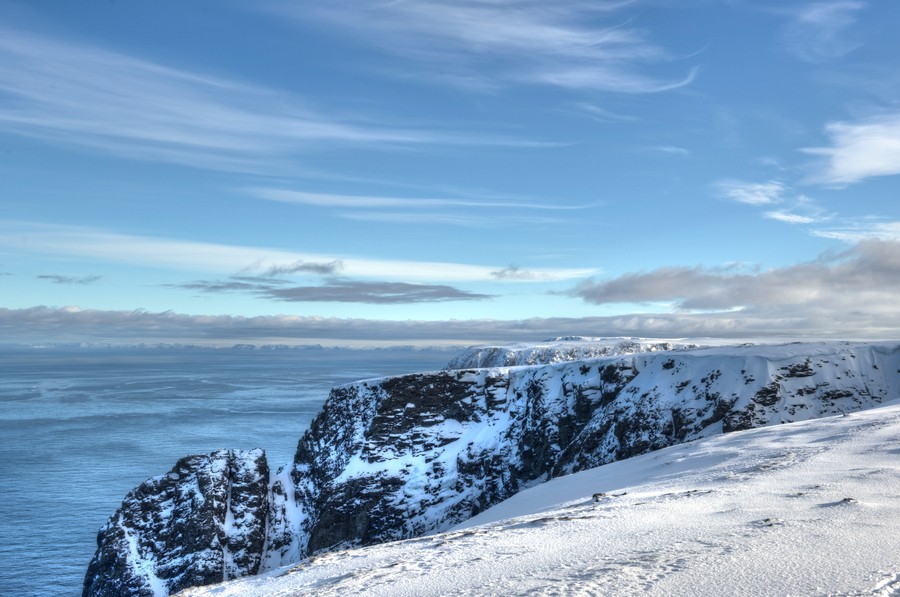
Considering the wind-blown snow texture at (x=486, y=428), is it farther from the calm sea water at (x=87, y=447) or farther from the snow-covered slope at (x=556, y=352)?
the snow-covered slope at (x=556, y=352)

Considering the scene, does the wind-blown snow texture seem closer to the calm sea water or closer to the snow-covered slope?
the calm sea water

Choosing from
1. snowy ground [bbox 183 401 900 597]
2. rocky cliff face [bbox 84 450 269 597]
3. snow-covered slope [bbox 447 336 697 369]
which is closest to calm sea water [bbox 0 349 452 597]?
rocky cliff face [bbox 84 450 269 597]

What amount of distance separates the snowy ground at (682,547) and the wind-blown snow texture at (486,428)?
2983 cm

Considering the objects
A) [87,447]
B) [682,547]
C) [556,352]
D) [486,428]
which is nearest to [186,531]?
[486,428]

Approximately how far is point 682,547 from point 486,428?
5099cm

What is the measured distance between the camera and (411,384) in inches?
2501

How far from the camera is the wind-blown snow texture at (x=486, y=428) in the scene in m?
46.1

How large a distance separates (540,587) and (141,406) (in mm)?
151550

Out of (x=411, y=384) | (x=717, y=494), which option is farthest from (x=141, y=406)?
(x=717, y=494)

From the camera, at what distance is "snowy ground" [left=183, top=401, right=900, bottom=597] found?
878cm

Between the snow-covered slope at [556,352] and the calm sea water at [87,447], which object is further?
the snow-covered slope at [556,352]

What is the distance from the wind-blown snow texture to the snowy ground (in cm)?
2983

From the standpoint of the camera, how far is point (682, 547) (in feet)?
34.3

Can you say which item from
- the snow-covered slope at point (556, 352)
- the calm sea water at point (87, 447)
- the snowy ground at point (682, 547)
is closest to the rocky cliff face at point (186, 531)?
the calm sea water at point (87, 447)
